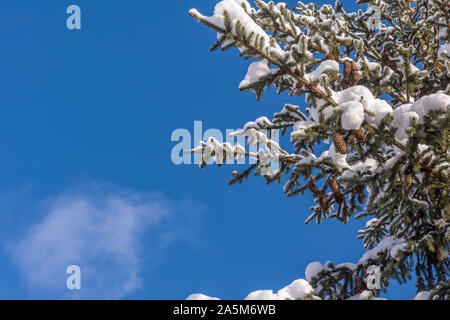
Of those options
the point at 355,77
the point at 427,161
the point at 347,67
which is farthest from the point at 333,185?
the point at 347,67

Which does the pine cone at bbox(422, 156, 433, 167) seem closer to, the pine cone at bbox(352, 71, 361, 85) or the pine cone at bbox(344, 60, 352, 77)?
the pine cone at bbox(352, 71, 361, 85)

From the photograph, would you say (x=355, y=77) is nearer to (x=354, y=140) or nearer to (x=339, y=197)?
(x=354, y=140)

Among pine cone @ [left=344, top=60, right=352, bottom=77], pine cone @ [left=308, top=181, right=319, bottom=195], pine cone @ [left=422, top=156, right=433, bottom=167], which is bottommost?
pine cone @ [left=422, top=156, right=433, bottom=167]

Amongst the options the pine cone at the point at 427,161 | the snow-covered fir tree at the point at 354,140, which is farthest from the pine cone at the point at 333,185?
the pine cone at the point at 427,161

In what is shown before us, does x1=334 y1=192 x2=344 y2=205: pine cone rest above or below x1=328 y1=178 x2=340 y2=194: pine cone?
below

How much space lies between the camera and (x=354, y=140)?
5.04m

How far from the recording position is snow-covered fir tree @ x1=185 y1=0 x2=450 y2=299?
4055 millimetres

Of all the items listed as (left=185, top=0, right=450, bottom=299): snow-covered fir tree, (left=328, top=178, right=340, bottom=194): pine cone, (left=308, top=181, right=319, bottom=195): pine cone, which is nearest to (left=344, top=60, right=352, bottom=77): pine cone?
(left=185, top=0, right=450, bottom=299): snow-covered fir tree

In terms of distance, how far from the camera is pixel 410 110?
4.07 meters

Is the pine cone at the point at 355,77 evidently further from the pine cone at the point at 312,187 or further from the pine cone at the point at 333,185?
the pine cone at the point at 312,187
